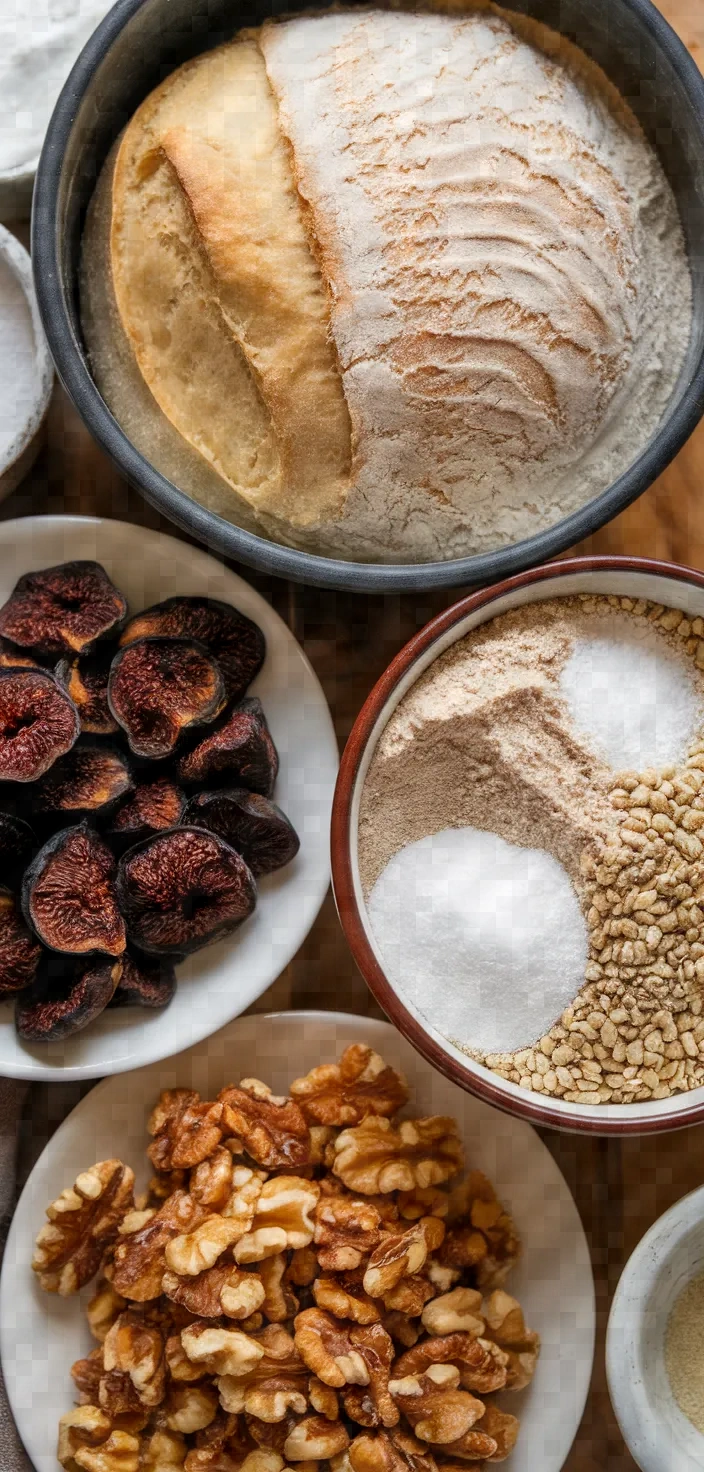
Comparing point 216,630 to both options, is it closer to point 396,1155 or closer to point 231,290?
point 231,290

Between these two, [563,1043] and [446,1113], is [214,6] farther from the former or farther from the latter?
[446,1113]

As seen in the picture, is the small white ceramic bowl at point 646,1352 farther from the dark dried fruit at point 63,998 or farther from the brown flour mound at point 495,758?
the dark dried fruit at point 63,998

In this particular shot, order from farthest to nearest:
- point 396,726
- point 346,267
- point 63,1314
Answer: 1. point 63,1314
2. point 396,726
3. point 346,267

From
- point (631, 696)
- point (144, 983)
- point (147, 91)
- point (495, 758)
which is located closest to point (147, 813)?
point (144, 983)

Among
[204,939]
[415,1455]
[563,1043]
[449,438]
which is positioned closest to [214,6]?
[449,438]

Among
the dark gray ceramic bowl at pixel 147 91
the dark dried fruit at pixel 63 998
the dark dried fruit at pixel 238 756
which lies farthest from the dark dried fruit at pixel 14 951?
the dark gray ceramic bowl at pixel 147 91
